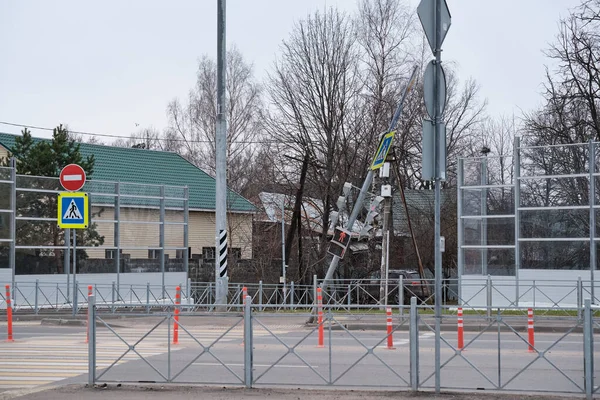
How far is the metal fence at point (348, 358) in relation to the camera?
11172mm

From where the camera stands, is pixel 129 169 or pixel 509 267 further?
pixel 129 169

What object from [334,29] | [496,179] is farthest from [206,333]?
[334,29]

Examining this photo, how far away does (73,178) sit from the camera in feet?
74.2

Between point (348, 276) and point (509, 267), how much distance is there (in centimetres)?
1877

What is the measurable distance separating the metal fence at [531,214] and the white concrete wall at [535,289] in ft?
0.15

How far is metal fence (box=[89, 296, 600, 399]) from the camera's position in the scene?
36.7 ft

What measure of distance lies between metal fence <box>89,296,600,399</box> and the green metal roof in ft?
97.1

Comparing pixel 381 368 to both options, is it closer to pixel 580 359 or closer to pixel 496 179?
pixel 580 359

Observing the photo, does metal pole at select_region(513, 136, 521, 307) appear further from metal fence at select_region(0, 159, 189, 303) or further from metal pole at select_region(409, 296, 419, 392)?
metal pole at select_region(409, 296, 419, 392)

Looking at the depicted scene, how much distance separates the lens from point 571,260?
24922mm

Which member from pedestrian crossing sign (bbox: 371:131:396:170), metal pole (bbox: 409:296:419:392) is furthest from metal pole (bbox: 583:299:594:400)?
pedestrian crossing sign (bbox: 371:131:396:170)

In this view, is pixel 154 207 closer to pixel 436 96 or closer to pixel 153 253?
pixel 153 253

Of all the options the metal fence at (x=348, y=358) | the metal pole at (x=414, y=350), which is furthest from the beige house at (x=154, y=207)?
the metal pole at (x=414, y=350)

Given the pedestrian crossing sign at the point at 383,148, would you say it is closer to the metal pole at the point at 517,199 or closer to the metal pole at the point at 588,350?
the metal pole at the point at 517,199
